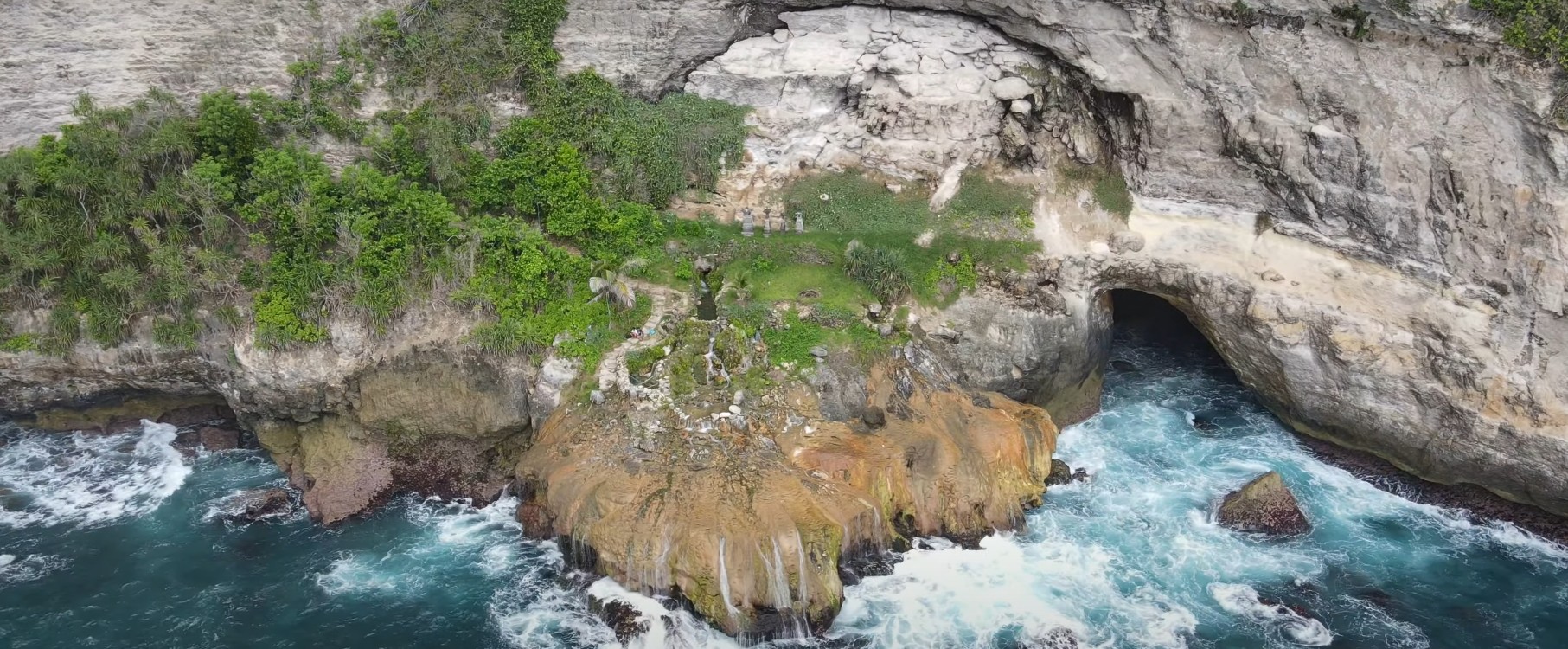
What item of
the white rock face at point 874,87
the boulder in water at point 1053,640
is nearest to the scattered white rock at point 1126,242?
the white rock face at point 874,87

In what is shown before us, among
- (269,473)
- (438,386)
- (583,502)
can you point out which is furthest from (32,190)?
(583,502)

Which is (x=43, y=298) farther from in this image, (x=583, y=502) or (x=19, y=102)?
(x=583, y=502)

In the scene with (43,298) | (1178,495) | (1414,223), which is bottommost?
(1178,495)

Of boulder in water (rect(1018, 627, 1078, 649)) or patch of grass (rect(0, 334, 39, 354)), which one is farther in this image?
patch of grass (rect(0, 334, 39, 354))

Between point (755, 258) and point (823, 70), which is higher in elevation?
point (823, 70)

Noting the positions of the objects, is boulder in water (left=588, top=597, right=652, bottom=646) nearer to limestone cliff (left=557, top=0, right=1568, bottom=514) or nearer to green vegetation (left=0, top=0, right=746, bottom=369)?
green vegetation (left=0, top=0, right=746, bottom=369)

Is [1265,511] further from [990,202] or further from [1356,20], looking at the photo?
[1356,20]

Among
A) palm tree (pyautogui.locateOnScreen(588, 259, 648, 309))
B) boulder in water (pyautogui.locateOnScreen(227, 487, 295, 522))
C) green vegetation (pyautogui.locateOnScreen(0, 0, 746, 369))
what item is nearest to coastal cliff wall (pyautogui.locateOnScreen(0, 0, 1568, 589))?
boulder in water (pyautogui.locateOnScreen(227, 487, 295, 522))
